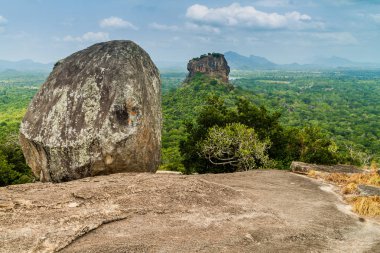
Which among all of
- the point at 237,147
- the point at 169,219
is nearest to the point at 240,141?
the point at 237,147

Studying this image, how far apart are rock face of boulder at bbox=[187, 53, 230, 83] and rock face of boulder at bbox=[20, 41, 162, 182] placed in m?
112

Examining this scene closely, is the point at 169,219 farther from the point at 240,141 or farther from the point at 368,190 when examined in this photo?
the point at 240,141

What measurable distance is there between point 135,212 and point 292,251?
333 cm

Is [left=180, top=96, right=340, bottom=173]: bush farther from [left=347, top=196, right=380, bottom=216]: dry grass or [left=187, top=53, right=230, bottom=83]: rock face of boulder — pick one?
[left=187, top=53, right=230, bottom=83]: rock face of boulder

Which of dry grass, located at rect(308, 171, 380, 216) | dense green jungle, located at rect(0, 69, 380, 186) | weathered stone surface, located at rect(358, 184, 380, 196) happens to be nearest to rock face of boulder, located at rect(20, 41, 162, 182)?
dry grass, located at rect(308, 171, 380, 216)

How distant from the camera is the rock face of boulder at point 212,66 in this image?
124562 millimetres

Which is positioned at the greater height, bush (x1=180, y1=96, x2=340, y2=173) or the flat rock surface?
the flat rock surface

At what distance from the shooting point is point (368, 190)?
11.1 meters

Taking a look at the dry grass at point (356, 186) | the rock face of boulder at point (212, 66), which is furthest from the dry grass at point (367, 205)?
the rock face of boulder at point (212, 66)

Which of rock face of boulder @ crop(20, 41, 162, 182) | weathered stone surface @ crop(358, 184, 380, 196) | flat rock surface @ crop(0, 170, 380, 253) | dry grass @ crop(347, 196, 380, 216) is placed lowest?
weathered stone surface @ crop(358, 184, 380, 196)

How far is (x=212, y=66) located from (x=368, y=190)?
117 meters

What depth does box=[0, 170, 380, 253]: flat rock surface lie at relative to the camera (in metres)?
6.84

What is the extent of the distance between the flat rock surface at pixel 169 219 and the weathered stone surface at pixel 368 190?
0.92 m

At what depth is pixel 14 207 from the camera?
8062 mm
